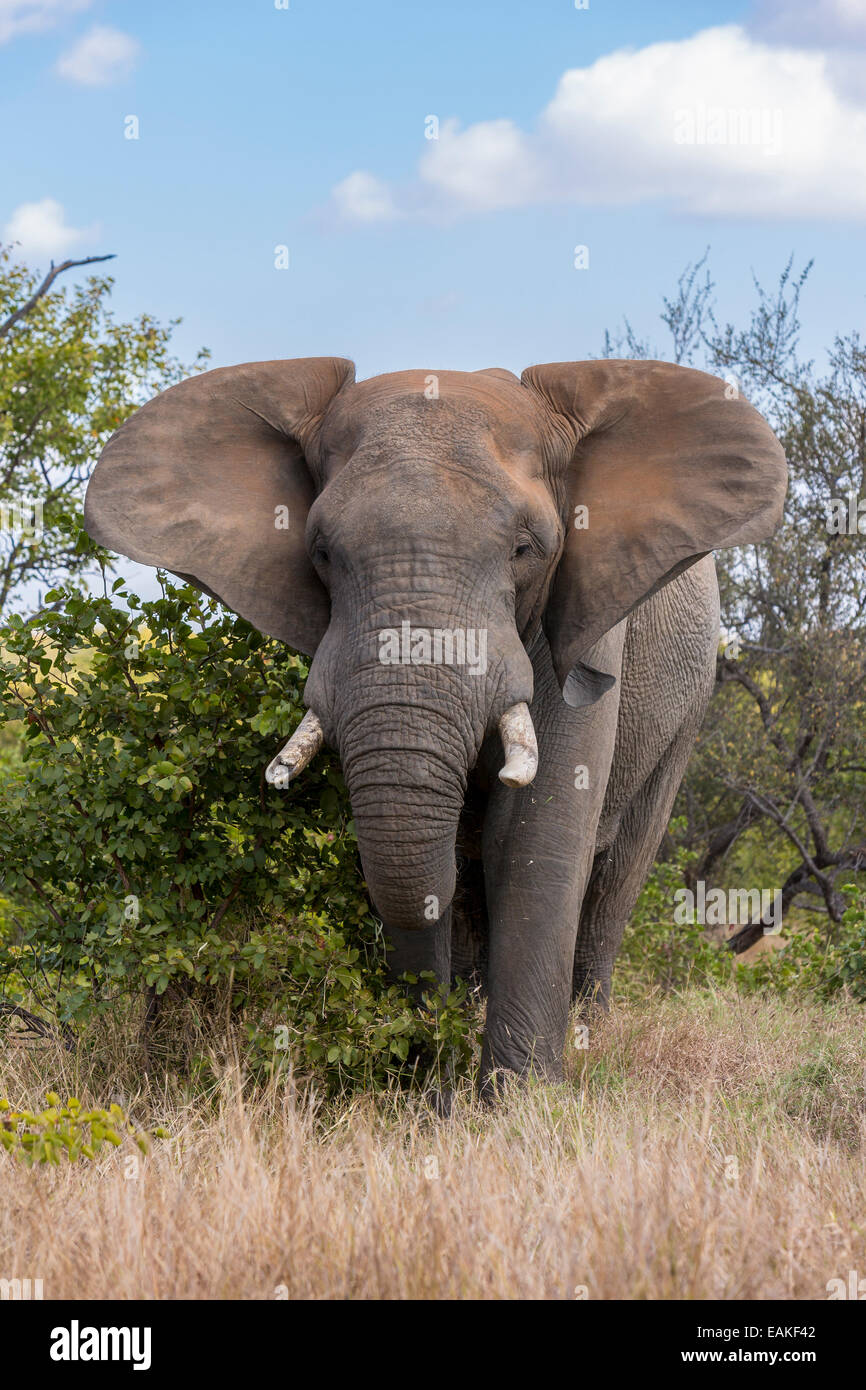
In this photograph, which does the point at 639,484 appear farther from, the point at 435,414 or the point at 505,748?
the point at 505,748

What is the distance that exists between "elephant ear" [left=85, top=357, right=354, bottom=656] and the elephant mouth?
2.45 ft

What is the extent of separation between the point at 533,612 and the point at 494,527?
61 centimetres

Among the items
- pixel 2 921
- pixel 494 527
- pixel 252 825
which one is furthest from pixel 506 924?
pixel 2 921

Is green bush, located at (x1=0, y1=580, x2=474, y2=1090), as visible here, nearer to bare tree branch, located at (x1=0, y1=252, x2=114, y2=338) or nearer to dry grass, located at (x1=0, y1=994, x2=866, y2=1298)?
dry grass, located at (x1=0, y1=994, x2=866, y2=1298)

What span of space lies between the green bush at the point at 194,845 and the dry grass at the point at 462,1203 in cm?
40

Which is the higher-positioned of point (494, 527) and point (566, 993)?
point (494, 527)

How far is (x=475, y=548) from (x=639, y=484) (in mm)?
1163

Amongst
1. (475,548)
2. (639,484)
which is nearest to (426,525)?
(475,548)

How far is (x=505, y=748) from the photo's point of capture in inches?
207

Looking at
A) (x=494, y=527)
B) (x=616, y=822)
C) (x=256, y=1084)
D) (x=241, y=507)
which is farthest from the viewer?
(x=616, y=822)
